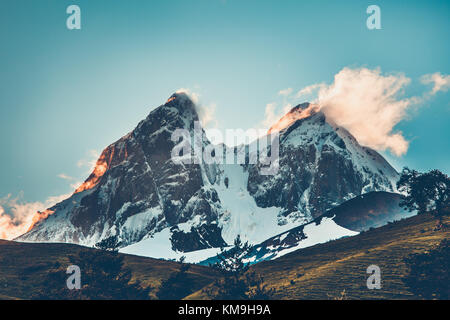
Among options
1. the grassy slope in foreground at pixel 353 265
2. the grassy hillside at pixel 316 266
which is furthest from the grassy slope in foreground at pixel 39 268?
the grassy slope in foreground at pixel 353 265

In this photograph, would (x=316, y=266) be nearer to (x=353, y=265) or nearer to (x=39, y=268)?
(x=353, y=265)

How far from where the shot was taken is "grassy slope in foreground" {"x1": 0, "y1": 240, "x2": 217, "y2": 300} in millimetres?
99938

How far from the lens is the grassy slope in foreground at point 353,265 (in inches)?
3110

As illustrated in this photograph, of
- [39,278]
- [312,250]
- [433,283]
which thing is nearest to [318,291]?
[433,283]

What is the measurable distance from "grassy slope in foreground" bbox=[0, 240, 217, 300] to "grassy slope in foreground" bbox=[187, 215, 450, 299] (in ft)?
63.3

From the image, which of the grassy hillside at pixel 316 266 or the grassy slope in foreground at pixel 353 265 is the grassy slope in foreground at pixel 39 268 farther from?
the grassy slope in foreground at pixel 353 265

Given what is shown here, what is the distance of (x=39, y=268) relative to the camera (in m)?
113

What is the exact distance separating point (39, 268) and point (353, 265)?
8366cm

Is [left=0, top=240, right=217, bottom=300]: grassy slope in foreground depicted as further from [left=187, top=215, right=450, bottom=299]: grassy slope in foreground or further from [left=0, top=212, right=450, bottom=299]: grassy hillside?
[left=187, top=215, right=450, bottom=299]: grassy slope in foreground

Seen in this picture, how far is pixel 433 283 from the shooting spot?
77250 millimetres

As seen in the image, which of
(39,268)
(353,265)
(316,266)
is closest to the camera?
(353,265)

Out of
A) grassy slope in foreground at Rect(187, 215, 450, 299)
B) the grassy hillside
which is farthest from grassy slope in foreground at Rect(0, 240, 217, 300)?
grassy slope in foreground at Rect(187, 215, 450, 299)

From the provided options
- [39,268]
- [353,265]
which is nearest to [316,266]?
[353,265]

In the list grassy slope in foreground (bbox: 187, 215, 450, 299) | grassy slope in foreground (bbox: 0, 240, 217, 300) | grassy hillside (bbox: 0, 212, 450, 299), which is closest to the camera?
grassy slope in foreground (bbox: 187, 215, 450, 299)
